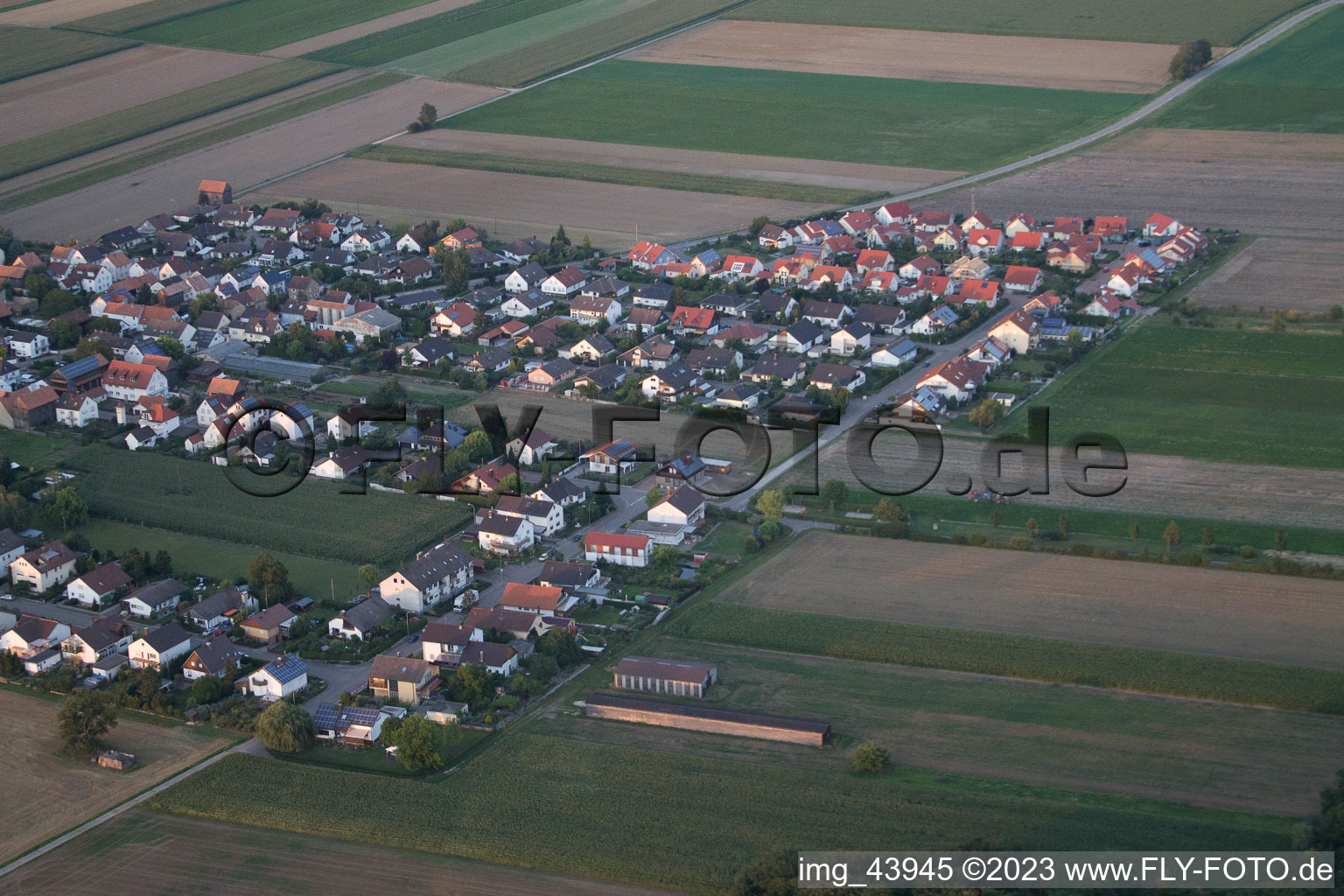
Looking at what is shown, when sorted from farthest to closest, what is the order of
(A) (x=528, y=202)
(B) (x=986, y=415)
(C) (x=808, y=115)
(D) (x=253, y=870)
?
(C) (x=808, y=115) < (A) (x=528, y=202) < (B) (x=986, y=415) < (D) (x=253, y=870)

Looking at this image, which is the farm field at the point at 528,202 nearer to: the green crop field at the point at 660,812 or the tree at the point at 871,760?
the green crop field at the point at 660,812

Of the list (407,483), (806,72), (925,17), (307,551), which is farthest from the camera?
(925,17)

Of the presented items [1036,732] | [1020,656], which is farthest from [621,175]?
[1036,732]

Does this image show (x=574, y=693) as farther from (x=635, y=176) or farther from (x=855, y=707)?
(x=635, y=176)

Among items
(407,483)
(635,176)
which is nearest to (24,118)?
(635,176)

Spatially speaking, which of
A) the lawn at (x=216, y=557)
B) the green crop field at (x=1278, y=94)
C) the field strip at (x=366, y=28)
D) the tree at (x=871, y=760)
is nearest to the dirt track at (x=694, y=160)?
the green crop field at (x=1278, y=94)

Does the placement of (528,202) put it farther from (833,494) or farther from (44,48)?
(44,48)

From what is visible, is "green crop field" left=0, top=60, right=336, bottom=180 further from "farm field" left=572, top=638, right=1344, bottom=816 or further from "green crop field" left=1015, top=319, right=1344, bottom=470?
"farm field" left=572, top=638, right=1344, bottom=816
